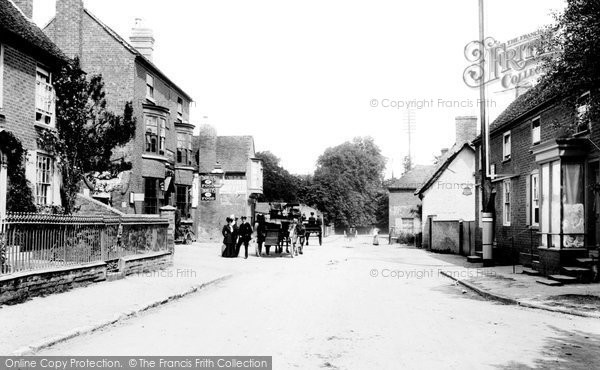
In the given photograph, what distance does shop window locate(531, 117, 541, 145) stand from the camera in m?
18.5

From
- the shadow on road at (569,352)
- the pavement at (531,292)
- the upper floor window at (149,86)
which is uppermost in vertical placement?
the upper floor window at (149,86)

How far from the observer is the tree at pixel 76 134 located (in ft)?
59.1

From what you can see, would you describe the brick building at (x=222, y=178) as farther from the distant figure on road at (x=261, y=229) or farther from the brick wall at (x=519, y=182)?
the brick wall at (x=519, y=182)

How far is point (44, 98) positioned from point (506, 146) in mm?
17306

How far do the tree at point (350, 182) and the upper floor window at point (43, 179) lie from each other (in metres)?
61.2

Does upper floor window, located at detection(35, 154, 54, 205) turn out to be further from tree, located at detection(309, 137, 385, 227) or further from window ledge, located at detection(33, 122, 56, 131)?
tree, located at detection(309, 137, 385, 227)

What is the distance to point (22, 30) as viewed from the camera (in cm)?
1661

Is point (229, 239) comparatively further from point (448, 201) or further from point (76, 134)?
point (448, 201)

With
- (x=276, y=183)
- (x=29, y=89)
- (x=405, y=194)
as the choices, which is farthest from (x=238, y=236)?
(x=276, y=183)

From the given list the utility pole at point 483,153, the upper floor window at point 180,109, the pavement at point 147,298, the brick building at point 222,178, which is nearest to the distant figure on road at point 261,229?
the pavement at point 147,298

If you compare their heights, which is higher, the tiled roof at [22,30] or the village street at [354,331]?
the tiled roof at [22,30]

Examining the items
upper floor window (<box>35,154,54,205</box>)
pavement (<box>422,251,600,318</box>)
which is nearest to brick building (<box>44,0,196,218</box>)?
upper floor window (<box>35,154,54,205</box>)

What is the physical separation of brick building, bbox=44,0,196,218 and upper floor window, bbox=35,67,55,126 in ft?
22.6

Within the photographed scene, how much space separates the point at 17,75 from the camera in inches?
645
